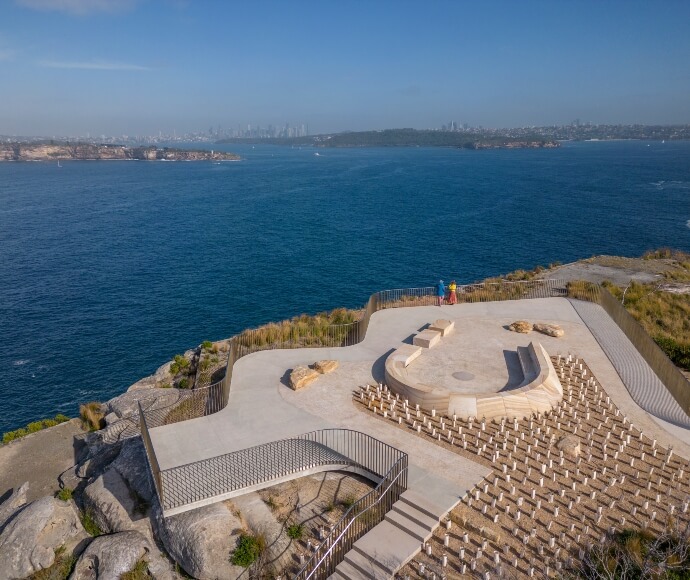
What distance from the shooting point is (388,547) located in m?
12.0

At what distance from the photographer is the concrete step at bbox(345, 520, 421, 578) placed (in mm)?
11562

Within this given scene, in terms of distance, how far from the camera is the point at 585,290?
96.4 feet

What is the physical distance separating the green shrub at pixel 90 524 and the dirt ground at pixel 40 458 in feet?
13.9

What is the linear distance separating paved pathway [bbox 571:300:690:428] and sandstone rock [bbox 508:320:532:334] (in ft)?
9.55

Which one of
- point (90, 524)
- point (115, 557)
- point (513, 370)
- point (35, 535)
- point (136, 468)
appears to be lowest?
point (90, 524)

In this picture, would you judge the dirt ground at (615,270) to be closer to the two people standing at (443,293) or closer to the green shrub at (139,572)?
the two people standing at (443,293)

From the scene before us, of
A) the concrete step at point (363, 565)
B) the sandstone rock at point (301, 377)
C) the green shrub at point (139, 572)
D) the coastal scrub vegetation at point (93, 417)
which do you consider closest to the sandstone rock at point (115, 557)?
the green shrub at point (139, 572)

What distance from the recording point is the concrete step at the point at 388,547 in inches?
455

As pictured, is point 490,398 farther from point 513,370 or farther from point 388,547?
point 388,547

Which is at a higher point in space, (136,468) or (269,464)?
(269,464)

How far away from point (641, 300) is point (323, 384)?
21.3 meters

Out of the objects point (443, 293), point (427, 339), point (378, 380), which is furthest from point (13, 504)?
point (443, 293)

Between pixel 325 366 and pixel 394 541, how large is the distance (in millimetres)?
8981

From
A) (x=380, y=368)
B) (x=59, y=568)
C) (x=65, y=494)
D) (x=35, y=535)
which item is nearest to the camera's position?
(x=59, y=568)
